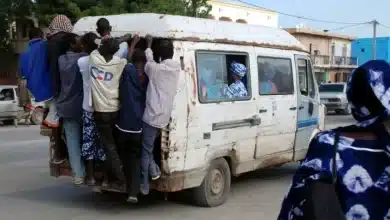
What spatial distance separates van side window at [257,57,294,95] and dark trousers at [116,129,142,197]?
7.61ft

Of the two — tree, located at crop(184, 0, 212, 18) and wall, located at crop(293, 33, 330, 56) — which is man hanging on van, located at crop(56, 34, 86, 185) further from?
wall, located at crop(293, 33, 330, 56)

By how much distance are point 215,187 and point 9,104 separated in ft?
55.7

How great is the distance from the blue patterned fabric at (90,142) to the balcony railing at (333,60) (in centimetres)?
4287

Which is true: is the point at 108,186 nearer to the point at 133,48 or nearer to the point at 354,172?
the point at 133,48

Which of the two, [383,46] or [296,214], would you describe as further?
[383,46]

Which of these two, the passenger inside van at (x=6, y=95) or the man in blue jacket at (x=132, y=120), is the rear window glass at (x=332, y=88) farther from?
the man in blue jacket at (x=132, y=120)

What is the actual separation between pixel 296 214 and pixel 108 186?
4785 millimetres

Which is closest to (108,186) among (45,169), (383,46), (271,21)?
(45,169)

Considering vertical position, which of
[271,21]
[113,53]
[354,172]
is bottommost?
[354,172]

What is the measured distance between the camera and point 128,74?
6340 millimetres

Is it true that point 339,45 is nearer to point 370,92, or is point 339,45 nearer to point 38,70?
point 38,70

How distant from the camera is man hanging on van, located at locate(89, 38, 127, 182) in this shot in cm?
635

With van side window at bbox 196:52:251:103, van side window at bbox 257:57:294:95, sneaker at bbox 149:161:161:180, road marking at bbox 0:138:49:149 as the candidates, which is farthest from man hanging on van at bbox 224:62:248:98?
road marking at bbox 0:138:49:149

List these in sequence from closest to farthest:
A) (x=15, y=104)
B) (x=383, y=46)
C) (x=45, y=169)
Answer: (x=45, y=169) < (x=15, y=104) < (x=383, y=46)
